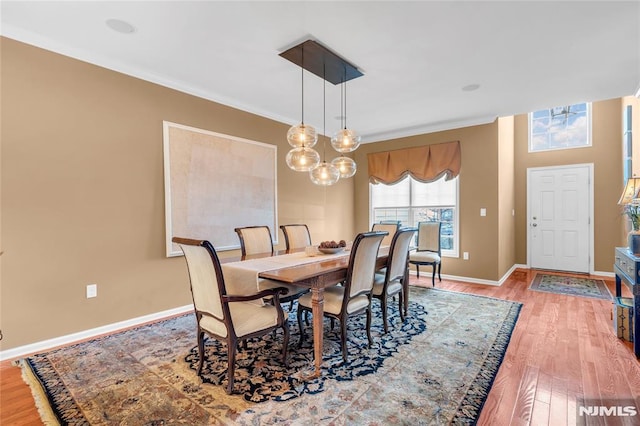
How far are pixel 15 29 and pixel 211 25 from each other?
5.23ft

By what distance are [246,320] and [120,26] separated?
8.09 feet

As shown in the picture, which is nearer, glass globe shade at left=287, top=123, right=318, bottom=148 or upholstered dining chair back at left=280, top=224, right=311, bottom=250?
glass globe shade at left=287, top=123, right=318, bottom=148

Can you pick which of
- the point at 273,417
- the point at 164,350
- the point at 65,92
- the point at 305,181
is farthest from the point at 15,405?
the point at 305,181

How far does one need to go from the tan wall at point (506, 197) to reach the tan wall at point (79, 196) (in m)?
4.48

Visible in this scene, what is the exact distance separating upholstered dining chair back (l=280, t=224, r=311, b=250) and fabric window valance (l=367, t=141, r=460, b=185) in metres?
2.47

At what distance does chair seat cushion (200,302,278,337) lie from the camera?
195 cm

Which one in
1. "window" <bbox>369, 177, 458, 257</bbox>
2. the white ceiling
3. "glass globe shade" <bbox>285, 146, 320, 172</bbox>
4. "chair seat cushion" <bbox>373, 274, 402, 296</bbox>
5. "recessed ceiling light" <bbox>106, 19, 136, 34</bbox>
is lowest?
"chair seat cushion" <bbox>373, 274, 402, 296</bbox>

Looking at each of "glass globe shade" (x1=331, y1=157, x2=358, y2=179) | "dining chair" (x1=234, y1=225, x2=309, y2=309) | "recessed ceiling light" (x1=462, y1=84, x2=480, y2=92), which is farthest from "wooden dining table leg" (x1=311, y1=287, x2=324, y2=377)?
"recessed ceiling light" (x1=462, y1=84, x2=480, y2=92)

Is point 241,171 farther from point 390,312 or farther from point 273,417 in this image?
point 273,417

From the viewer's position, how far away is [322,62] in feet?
9.23

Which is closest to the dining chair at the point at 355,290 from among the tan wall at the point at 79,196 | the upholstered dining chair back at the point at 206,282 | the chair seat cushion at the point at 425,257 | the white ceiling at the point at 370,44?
the upholstered dining chair back at the point at 206,282

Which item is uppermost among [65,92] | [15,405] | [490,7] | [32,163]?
[490,7]

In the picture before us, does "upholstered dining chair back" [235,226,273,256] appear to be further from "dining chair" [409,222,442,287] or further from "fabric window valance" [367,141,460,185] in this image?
"fabric window valance" [367,141,460,185]

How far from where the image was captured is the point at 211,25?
2.31 metres
